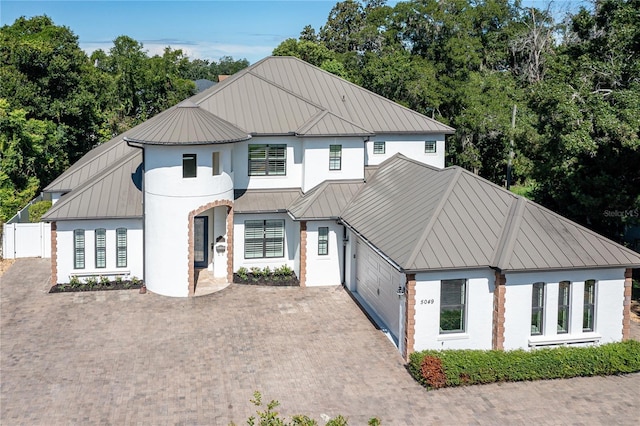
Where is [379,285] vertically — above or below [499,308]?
below

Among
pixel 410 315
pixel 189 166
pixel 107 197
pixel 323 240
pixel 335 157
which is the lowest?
pixel 410 315

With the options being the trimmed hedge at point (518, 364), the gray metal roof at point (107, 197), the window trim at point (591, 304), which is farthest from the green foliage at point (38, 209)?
the window trim at point (591, 304)

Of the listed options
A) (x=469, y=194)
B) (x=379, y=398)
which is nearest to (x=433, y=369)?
(x=379, y=398)

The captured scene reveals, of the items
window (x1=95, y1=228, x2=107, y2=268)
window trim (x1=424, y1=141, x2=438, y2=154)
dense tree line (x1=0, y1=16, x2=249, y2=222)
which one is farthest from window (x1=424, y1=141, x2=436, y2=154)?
dense tree line (x1=0, y1=16, x2=249, y2=222)

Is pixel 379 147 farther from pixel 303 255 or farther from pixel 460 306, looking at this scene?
pixel 460 306

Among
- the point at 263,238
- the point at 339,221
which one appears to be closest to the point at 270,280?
the point at 263,238

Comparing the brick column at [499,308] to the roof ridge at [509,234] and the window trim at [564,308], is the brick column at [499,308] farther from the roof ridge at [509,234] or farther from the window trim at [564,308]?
the window trim at [564,308]

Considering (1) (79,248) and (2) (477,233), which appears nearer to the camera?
(2) (477,233)

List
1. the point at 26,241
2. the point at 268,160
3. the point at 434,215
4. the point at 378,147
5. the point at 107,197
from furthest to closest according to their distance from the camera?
the point at 26,241 < the point at 378,147 < the point at 268,160 < the point at 107,197 < the point at 434,215
